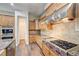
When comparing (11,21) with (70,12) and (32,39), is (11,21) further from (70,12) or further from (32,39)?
(70,12)

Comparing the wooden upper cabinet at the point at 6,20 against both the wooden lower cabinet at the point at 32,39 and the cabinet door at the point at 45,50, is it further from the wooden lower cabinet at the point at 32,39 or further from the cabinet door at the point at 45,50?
the cabinet door at the point at 45,50

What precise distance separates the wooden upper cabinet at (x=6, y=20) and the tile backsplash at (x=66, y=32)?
656 mm

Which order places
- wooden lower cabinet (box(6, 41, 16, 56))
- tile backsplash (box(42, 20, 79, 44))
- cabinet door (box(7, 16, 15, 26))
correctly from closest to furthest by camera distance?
wooden lower cabinet (box(6, 41, 16, 56)), cabinet door (box(7, 16, 15, 26)), tile backsplash (box(42, 20, 79, 44))

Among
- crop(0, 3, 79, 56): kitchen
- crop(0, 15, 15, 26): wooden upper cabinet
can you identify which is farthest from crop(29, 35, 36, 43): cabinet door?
crop(0, 15, 15, 26): wooden upper cabinet

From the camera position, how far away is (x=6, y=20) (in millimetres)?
1389

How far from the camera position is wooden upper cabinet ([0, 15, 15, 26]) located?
52.5 inches

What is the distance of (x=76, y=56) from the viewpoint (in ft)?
3.23

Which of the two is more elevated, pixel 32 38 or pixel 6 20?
pixel 6 20

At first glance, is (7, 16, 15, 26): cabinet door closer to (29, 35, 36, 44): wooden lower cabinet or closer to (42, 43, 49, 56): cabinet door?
(29, 35, 36, 44): wooden lower cabinet

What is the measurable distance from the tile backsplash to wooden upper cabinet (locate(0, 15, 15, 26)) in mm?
656

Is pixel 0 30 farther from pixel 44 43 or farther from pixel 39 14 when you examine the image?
pixel 44 43

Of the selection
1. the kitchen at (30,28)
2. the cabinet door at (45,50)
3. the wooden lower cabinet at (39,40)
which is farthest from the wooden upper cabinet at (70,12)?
the wooden lower cabinet at (39,40)

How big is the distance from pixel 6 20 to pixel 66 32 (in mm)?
952

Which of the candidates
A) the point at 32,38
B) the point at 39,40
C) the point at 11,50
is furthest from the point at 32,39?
the point at 11,50
